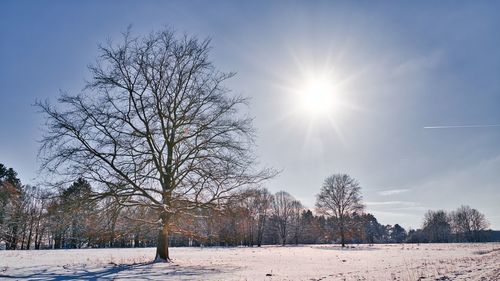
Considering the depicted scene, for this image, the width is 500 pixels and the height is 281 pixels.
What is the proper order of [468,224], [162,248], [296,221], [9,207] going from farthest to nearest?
[468,224] < [296,221] < [9,207] < [162,248]

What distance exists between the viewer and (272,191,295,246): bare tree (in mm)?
80863

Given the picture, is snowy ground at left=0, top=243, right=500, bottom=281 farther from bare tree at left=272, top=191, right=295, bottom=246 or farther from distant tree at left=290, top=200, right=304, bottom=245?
distant tree at left=290, top=200, right=304, bottom=245

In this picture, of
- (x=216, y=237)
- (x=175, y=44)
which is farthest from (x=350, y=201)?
(x=175, y=44)

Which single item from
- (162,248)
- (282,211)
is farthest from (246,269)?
(282,211)

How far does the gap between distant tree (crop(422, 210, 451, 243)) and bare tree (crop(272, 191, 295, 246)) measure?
62.9 meters

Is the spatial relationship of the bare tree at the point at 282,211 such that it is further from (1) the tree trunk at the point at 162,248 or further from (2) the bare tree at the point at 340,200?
(1) the tree trunk at the point at 162,248

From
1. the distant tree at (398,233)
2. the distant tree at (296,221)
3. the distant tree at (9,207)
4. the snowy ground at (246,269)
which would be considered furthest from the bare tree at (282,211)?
the distant tree at (398,233)

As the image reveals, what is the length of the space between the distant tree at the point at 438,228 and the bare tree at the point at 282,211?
206 ft

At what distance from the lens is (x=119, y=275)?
12727 mm

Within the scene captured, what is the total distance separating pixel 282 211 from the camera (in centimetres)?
8350

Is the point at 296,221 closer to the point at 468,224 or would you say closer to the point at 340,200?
the point at 340,200

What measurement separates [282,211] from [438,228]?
6795 centimetres

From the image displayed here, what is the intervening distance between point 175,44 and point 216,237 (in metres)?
11.4

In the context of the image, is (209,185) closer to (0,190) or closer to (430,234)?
(0,190)
